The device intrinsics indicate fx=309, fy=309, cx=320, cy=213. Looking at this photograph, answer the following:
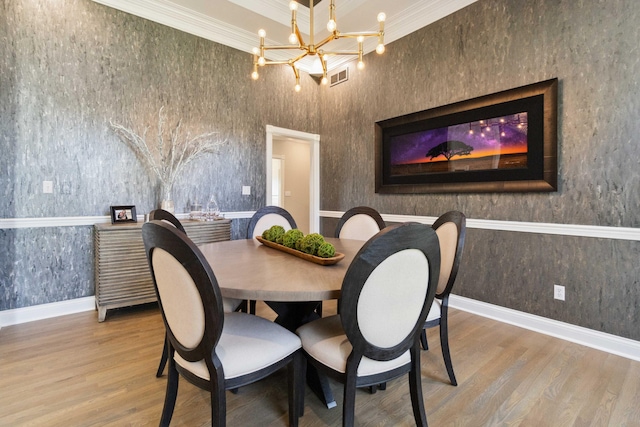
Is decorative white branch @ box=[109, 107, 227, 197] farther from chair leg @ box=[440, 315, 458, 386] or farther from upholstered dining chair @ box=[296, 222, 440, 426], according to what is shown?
chair leg @ box=[440, 315, 458, 386]

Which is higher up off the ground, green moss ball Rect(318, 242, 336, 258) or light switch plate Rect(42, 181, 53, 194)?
light switch plate Rect(42, 181, 53, 194)

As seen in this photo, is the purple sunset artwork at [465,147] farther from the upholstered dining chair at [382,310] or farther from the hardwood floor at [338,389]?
the upholstered dining chair at [382,310]

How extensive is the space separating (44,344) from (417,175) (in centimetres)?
366

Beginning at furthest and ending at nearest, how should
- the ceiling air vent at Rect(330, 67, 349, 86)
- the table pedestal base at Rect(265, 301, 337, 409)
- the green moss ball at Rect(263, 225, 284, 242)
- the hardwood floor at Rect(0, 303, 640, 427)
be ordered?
the ceiling air vent at Rect(330, 67, 349, 86)
the green moss ball at Rect(263, 225, 284, 242)
the table pedestal base at Rect(265, 301, 337, 409)
the hardwood floor at Rect(0, 303, 640, 427)

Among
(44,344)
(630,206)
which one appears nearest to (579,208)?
(630,206)

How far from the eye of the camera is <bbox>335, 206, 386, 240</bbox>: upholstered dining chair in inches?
101

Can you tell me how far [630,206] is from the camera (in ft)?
7.13

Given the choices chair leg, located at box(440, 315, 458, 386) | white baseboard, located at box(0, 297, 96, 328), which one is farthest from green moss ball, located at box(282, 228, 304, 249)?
white baseboard, located at box(0, 297, 96, 328)

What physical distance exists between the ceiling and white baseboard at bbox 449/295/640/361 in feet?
9.38

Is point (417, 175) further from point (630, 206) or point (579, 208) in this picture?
point (630, 206)

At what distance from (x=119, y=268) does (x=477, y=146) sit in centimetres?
351

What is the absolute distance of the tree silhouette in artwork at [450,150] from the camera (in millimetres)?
3078

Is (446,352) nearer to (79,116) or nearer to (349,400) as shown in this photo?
(349,400)

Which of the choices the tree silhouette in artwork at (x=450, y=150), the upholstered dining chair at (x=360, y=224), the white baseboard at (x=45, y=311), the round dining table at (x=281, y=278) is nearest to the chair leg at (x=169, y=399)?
the round dining table at (x=281, y=278)
